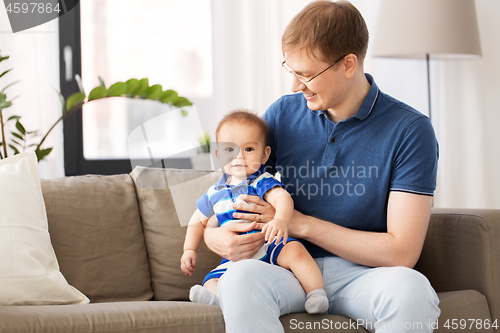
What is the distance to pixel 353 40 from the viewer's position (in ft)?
4.11

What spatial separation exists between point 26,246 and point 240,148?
2.12 feet

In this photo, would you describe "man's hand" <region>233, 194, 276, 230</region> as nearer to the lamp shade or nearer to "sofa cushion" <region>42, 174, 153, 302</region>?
"sofa cushion" <region>42, 174, 153, 302</region>

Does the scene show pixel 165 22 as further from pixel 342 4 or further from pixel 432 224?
pixel 432 224

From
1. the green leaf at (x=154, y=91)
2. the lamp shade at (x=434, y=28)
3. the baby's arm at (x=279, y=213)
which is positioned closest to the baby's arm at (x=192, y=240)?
the baby's arm at (x=279, y=213)

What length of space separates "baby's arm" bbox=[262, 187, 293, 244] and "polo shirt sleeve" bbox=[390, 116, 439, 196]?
287 mm

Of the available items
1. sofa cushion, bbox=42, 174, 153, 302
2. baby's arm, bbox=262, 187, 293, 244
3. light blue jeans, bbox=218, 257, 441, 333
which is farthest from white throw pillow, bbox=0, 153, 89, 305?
baby's arm, bbox=262, 187, 293, 244

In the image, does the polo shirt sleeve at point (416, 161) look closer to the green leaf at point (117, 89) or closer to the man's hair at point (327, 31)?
the man's hair at point (327, 31)

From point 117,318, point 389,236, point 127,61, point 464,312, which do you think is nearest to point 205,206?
point 117,318

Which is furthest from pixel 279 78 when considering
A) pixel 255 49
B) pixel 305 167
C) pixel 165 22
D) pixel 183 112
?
pixel 305 167

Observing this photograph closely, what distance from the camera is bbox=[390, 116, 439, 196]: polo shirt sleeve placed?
119cm

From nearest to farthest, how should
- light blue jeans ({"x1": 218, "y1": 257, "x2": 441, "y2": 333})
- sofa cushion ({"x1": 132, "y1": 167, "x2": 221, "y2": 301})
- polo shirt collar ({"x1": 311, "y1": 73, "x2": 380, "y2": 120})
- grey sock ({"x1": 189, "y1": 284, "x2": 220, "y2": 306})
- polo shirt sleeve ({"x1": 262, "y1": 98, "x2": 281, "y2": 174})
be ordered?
light blue jeans ({"x1": 218, "y1": 257, "x2": 441, "y2": 333})
grey sock ({"x1": 189, "y1": 284, "x2": 220, "y2": 306})
polo shirt collar ({"x1": 311, "y1": 73, "x2": 380, "y2": 120})
polo shirt sleeve ({"x1": 262, "y1": 98, "x2": 281, "y2": 174})
sofa cushion ({"x1": 132, "y1": 167, "x2": 221, "y2": 301})

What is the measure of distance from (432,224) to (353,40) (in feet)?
2.10

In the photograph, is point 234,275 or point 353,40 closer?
point 234,275

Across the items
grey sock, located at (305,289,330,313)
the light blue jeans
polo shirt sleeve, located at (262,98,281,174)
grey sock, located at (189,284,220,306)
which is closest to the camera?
the light blue jeans
